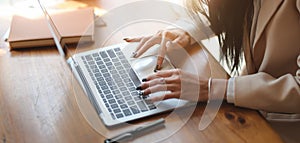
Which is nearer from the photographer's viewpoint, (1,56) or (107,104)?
(107,104)

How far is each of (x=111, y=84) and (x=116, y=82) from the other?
0.01m

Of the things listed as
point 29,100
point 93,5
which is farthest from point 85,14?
point 29,100

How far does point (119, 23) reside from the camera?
129cm

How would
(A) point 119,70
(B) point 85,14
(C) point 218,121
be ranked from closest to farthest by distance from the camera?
(C) point 218,121 < (A) point 119,70 < (B) point 85,14

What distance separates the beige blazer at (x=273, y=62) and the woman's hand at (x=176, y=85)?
9cm

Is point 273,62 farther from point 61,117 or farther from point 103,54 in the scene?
point 61,117

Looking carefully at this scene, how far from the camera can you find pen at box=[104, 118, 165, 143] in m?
0.90

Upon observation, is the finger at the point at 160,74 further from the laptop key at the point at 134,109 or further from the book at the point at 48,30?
the book at the point at 48,30

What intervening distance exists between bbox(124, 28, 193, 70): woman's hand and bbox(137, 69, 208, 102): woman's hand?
0.07m

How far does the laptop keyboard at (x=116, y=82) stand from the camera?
3.24 feet

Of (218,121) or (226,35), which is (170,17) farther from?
(218,121)

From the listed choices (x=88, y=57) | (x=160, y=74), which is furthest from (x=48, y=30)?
(x=160, y=74)

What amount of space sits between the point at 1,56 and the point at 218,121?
61 cm

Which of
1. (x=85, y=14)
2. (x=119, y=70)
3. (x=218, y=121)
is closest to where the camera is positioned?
(x=218, y=121)
